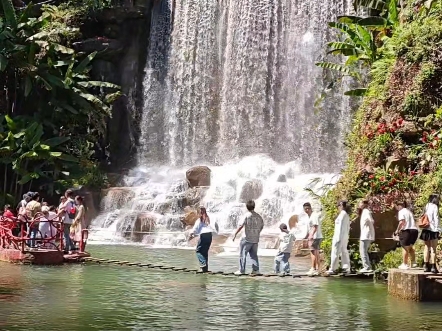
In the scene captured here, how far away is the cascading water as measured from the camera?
34.8m

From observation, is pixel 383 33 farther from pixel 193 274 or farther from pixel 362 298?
pixel 362 298

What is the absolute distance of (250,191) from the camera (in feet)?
96.7

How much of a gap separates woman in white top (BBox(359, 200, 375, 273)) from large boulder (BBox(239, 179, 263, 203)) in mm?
14069

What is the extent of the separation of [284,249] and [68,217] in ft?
17.0

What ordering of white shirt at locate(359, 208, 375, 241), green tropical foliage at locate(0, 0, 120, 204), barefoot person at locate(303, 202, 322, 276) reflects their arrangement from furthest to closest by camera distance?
green tropical foliage at locate(0, 0, 120, 204)
barefoot person at locate(303, 202, 322, 276)
white shirt at locate(359, 208, 375, 241)

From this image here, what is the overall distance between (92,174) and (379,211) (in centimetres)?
1799

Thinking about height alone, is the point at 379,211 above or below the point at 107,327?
above

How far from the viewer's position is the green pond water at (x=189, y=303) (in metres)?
10.1

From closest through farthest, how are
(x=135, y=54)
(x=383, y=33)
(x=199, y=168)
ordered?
(x=383, y=33) < (x=199, y=168) < (x=135, y=54)

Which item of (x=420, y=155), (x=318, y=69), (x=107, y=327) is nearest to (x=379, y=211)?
(x=420, y=155)

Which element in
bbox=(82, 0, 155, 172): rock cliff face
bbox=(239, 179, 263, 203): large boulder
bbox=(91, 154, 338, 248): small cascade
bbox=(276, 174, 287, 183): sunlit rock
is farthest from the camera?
bbox=(82, 0, 155, 172): rock cliff face

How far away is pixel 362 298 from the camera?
1263 centimetres

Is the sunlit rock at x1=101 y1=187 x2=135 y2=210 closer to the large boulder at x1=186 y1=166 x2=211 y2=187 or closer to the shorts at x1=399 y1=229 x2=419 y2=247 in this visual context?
the large boulder at x1=186 y1=166 x2=211 y2=187

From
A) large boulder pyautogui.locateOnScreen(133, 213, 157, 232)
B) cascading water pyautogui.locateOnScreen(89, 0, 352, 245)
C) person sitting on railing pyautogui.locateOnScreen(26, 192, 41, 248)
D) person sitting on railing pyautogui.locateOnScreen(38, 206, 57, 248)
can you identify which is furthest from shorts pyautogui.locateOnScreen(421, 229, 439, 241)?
cascading water pyautogui.locateOnScreen(89, 0, 352, 245)
